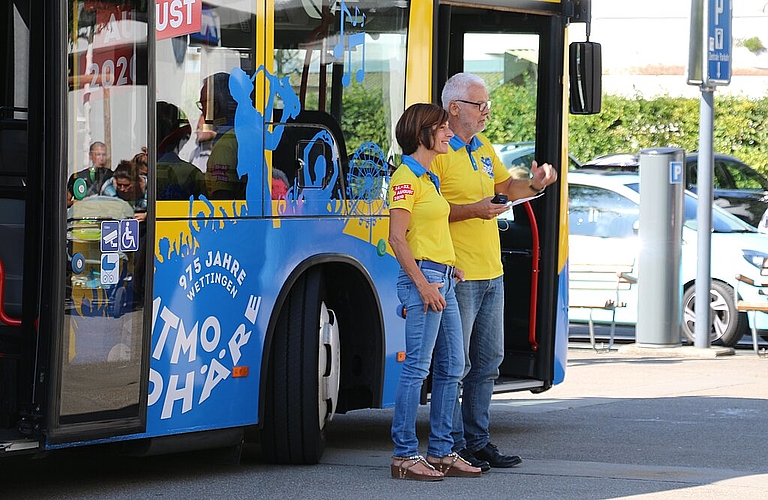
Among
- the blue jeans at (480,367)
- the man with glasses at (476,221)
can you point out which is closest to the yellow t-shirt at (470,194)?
the man with glasses at (476,221)

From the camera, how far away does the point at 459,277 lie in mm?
7262

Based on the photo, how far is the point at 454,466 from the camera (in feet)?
24.4

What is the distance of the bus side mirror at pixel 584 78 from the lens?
9109 millimetres

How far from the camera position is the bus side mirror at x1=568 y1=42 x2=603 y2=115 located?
29.9ft

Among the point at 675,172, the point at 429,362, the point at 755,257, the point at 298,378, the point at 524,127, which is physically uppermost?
the point at 524,127

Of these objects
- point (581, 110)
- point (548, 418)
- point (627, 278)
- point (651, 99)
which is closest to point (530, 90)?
point (581, 110)

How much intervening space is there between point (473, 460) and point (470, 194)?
1.32 meters

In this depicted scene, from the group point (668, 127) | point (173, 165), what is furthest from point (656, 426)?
point (668, 127)

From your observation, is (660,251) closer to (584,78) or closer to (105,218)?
(584,78)

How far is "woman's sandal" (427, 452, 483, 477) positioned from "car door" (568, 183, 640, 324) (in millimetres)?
8018

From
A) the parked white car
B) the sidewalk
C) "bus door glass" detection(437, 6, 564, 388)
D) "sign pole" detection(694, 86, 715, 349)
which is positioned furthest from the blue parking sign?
the parked white car

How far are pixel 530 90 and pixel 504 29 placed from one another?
1.32 ft

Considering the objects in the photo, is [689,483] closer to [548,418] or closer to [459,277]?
[459,277]

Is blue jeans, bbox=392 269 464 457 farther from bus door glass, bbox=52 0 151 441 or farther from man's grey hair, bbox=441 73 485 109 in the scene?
bus door glass, bbox=52 0 151 441
